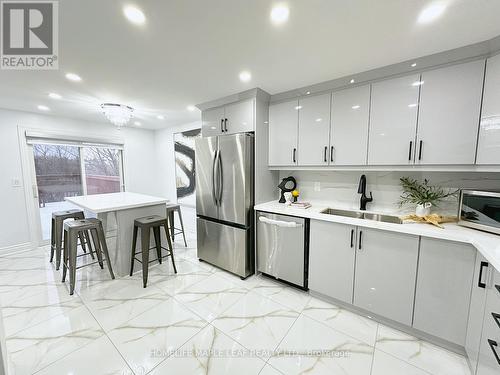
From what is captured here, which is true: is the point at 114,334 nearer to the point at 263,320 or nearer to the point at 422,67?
the point at 263,320

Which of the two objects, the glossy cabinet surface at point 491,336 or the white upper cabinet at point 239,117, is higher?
the white upper cabinet at point 239,117

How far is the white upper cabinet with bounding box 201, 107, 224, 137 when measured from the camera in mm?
2838

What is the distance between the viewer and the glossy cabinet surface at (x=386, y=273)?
1.72m

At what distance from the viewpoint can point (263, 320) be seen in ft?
6.41

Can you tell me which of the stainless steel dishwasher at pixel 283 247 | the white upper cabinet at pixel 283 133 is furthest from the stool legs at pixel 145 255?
the white upper cabinet at pixel 283 133

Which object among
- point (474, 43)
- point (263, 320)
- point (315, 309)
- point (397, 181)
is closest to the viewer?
point (474, 43)

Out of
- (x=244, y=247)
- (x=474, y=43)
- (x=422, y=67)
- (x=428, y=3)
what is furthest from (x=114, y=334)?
(x=474, y=43)

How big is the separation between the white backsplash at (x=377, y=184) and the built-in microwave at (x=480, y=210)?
0.29 metres

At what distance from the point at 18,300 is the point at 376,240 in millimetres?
3710

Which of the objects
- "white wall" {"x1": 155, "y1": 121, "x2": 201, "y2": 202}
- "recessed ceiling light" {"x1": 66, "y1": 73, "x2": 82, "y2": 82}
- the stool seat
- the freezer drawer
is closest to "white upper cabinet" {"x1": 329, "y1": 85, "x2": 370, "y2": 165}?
the freezer drawer

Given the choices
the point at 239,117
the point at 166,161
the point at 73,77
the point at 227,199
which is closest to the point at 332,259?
the point at 227,199

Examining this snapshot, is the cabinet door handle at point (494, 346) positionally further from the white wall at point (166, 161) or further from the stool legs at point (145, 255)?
the white wall at point (166, 161)

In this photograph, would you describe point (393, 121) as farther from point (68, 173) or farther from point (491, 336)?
point (68, 173)

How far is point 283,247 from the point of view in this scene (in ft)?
7.98
